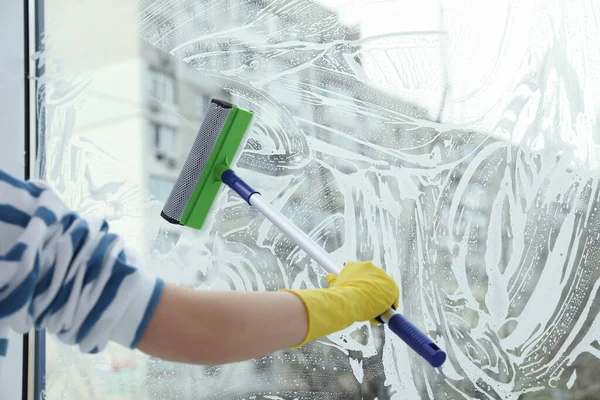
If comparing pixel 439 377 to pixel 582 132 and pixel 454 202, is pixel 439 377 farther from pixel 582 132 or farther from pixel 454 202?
pixel 582 132

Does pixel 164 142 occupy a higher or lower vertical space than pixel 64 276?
lower

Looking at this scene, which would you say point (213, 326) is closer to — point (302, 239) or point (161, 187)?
point (302, 239)

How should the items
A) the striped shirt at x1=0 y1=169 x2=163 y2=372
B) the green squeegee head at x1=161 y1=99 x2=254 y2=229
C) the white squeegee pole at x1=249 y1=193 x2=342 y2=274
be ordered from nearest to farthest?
the striped shirt at x1=0 y1=169 x2=163 y2=372, the white squeegee pole at x1=249 y1=193 x2=342 y2=274, the green squeegee head at x1=161 y1=99 x2=254 y2=229

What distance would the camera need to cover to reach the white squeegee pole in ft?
2.83

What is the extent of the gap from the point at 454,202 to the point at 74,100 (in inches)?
33.7

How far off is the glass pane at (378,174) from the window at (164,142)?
2cm

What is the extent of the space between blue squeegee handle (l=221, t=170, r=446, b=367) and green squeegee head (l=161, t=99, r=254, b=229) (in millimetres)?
29

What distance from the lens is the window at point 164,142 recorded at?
124cm

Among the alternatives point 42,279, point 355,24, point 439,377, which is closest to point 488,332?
point 439,377

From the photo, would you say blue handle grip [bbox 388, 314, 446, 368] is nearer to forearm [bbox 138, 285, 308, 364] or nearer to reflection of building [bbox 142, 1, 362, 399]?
forearm [bbox 138, 285, 308, 364]

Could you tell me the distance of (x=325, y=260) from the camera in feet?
2.84

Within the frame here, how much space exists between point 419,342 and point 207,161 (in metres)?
0.48

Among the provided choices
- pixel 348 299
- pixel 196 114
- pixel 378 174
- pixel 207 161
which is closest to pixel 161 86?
pixel 196 114

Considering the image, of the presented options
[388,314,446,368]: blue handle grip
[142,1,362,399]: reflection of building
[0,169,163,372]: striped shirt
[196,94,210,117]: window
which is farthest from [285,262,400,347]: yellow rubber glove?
[196,94,210,117]: window
